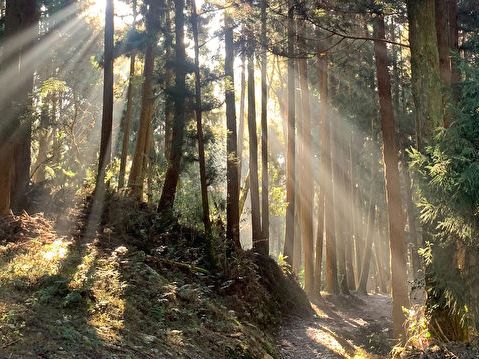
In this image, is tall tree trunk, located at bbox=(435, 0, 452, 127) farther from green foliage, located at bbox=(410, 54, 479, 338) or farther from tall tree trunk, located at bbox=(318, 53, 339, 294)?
tall tree trunk, located at bbox=(318, 53, 339, 294)

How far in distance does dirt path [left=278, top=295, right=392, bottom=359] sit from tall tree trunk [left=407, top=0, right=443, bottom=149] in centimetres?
484

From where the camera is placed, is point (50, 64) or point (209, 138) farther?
point (50, 64)

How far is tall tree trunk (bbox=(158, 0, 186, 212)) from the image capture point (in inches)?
450

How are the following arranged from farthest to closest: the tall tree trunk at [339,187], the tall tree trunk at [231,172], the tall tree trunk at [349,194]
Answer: the tall tree trunk at [349,194] < the tall tree trunk at [339,187] < the tall tree trunk at [231,172]

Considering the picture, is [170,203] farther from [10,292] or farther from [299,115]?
[299,115]

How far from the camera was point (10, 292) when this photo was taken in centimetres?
563

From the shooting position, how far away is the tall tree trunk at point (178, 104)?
1142 cm

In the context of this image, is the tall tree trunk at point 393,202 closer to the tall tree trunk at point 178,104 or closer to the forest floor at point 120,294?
the forest floor at point 120,294

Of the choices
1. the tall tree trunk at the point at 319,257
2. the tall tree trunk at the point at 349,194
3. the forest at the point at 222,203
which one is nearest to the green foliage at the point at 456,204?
the forest at the point at 222,203

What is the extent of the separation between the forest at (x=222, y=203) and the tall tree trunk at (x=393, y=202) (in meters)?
0.05

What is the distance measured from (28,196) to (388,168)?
935cm

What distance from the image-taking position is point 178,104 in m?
11.4

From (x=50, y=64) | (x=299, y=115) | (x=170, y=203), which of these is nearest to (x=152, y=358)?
(x=170, y=203)

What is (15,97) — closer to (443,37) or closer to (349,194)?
(443,37)
